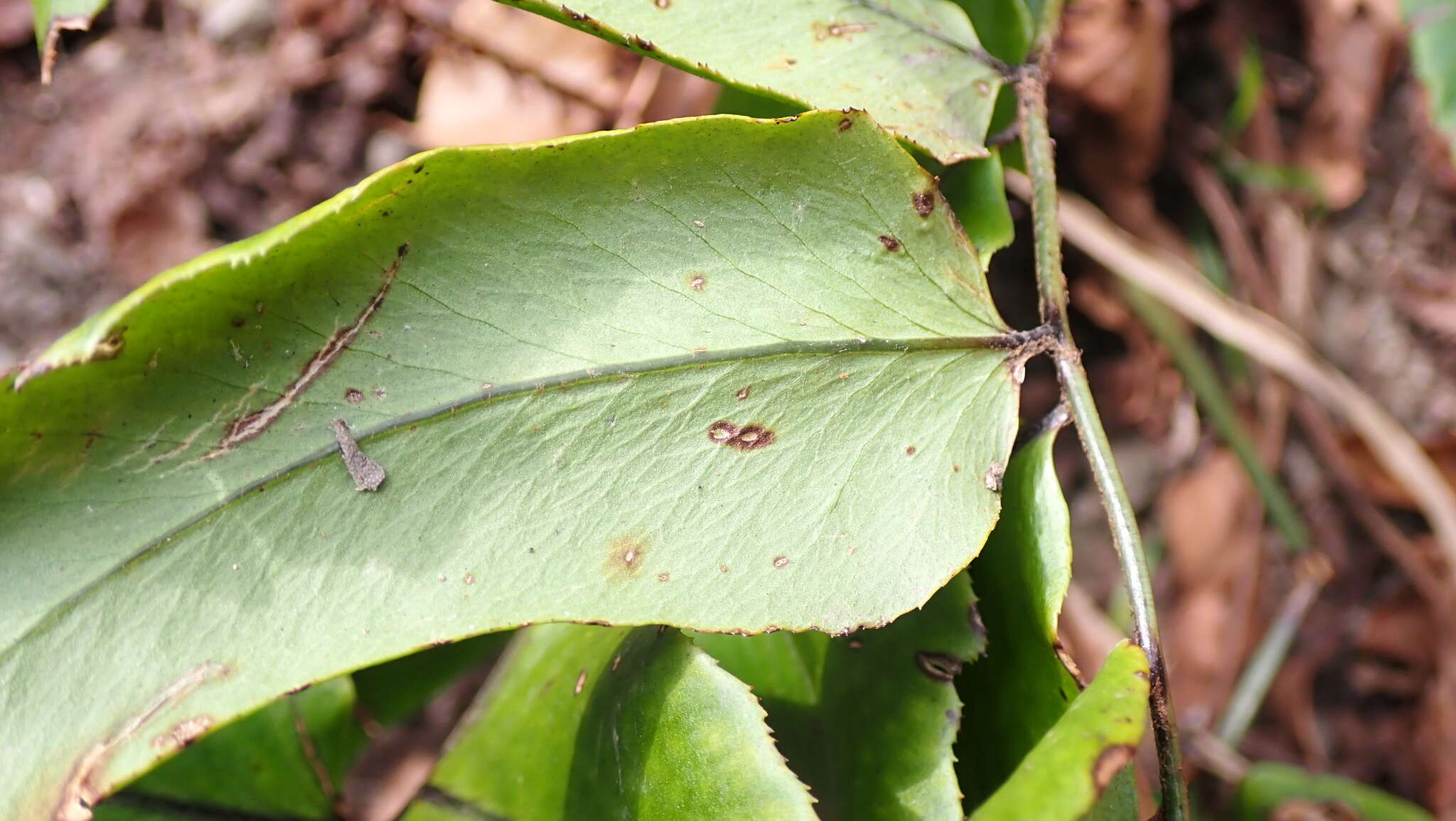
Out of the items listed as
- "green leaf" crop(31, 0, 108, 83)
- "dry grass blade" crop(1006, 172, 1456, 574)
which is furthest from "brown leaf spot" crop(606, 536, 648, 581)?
"dry grass blade" crop(1006, 172, 1456, 574)

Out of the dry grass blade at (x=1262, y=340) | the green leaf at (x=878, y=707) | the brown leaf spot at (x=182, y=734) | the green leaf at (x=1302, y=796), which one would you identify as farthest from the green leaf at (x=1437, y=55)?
the brown leaf spot at (x=182, y=734)

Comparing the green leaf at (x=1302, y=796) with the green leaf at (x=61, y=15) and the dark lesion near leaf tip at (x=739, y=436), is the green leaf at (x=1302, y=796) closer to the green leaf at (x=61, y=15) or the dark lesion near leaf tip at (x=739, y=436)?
the dark lesion near leaf tip at (x=739, y=436)

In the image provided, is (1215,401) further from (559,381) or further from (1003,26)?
(559,381)

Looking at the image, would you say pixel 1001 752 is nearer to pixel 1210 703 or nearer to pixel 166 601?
pixel 166 601

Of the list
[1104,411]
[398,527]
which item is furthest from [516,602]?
[1104,411]

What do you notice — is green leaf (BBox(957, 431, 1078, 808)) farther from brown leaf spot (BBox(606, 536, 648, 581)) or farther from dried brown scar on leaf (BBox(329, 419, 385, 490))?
dried brown scar on leaf (BBox(329, 419, 385, 490))
